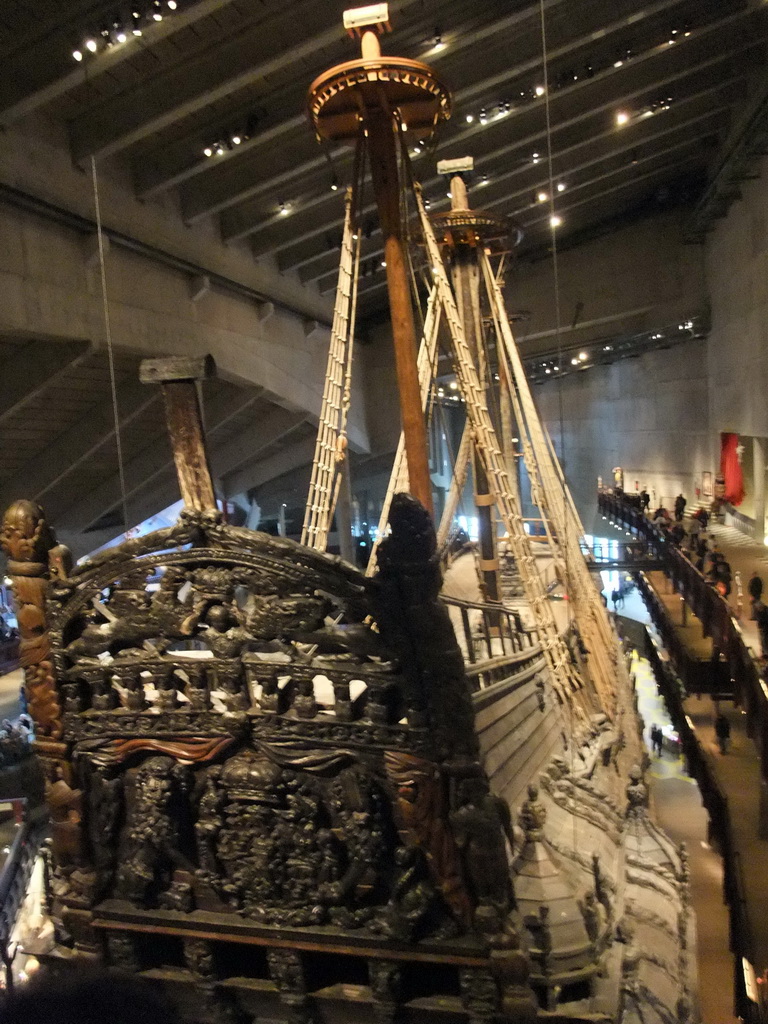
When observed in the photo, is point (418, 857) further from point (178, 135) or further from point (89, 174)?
point (178, 135)

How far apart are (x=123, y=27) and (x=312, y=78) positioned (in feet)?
7.65

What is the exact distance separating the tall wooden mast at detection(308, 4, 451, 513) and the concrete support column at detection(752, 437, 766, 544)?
8327mm

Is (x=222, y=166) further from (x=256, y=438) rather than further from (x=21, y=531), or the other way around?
(x=21, y=531)

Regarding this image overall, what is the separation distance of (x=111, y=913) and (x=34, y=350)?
5.59m

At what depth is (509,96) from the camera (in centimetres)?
822

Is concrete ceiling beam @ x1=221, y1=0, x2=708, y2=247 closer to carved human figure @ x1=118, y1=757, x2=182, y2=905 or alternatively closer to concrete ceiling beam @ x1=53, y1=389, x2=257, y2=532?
concrete ceiling beam @ x1=53, y1=389, x2=257, y2=532

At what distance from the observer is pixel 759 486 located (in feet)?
37.4

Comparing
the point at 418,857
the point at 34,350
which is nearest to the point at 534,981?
the point at 418,857

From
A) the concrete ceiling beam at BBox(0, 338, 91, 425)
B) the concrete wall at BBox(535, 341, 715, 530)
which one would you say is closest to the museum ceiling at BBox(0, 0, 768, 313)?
the concrete ceiling beam at BBox(0, 338, 91, 425)

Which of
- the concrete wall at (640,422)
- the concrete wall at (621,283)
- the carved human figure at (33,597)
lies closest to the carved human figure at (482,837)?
the carved human figure at (33,597)

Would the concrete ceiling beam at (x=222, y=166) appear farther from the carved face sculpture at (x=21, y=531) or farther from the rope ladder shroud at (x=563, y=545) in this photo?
the carved face sculpture at (x=21, y=531)

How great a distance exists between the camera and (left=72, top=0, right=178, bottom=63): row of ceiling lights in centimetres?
505

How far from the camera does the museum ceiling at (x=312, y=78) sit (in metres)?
5.43

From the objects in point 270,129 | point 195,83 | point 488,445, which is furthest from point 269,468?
point 488,445
